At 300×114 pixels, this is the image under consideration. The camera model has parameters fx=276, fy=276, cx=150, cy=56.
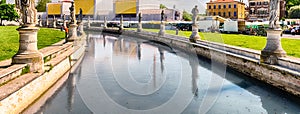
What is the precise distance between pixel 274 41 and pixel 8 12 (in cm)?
4840

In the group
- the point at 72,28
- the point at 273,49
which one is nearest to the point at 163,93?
the point at 273,49

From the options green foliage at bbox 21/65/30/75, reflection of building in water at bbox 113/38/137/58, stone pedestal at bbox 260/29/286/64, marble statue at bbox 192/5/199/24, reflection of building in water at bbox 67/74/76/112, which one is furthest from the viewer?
marble statue at bbox 192/5/199/24

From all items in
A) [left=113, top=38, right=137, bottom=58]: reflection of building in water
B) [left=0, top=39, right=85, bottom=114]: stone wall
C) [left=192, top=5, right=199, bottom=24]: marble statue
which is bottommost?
[left=0, top=39, right=85, bottom=114]: stone wall

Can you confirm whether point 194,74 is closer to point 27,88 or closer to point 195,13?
point 27,88

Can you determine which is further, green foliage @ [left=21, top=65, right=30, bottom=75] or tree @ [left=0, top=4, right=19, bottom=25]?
tree @ [left=0, top=4, right=19, bottom=25]

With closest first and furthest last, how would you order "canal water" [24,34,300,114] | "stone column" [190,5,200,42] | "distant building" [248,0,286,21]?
"canal water" [24,34,300,114]
"stone column" [190,5,200,42]
"distant building" [248,0,286,21]

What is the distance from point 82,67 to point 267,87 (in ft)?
24.3

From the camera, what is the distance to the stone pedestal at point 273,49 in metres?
9.45

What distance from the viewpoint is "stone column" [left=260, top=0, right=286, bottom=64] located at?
373 inches

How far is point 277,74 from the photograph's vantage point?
8781mm

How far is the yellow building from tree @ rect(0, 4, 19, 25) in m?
48.5

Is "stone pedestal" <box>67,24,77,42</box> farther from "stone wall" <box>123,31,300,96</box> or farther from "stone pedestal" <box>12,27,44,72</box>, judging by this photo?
"stone pedestal" <box>12,27,44,72</box>

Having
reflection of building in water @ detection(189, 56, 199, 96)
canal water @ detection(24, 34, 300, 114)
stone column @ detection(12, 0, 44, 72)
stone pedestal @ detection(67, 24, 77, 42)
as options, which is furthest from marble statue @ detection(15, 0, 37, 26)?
stone pedestal @ detection(67, 24, 77, 42)

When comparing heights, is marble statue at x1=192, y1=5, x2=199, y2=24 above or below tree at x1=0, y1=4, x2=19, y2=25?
below
